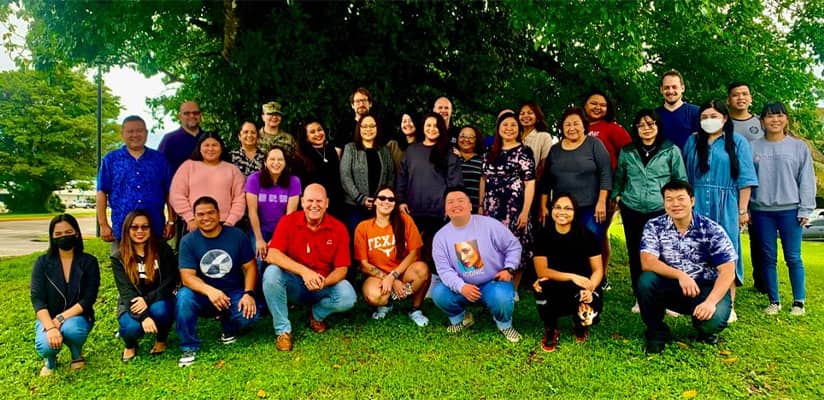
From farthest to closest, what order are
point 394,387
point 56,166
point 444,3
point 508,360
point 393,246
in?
point 56,166, point 444,3, point 393,246, point 508,360, point 394,387

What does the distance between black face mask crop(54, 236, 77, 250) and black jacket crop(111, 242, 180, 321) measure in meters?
0.35

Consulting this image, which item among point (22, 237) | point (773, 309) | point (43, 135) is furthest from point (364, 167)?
point (43, 135)

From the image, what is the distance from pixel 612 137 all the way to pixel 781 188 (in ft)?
5.87

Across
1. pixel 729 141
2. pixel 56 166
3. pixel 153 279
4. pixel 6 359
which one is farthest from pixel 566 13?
pixel 56 166

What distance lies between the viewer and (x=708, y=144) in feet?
17.6

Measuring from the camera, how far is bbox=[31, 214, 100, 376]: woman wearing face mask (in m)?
4.54

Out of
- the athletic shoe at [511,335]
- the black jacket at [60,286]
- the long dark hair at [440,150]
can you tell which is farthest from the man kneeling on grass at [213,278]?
the athletic shoe at [511,335]

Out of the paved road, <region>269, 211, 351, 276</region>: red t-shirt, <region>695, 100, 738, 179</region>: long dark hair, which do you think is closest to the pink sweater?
<region>269, 211, 351, 276</region>: red t-shirt

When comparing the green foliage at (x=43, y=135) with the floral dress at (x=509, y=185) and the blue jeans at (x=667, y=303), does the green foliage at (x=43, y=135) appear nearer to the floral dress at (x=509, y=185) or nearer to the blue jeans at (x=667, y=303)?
the floral dress at (x=509, y=185)

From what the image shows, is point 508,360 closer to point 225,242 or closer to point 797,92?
point 225,242

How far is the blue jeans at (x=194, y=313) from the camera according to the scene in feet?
15.6

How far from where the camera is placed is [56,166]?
31906 millimetres

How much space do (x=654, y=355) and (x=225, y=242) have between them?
4049mm

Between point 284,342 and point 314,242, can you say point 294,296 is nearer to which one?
point 284,342
